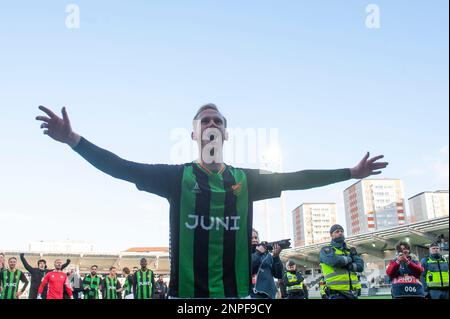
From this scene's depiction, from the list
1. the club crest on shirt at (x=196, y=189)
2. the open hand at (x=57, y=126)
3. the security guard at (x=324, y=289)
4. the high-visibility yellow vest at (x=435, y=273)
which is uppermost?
the open hand at (x=57, y=126)

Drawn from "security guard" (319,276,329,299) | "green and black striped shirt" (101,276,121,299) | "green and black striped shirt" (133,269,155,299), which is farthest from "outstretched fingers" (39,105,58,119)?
"green and black striped shirt" (101,276,121,299)

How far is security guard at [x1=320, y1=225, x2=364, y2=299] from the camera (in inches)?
287

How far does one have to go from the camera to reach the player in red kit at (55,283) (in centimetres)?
1284

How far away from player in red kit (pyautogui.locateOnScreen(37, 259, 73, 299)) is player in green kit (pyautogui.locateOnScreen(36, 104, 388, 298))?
37.8 feet

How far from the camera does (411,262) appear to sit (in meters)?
8.47

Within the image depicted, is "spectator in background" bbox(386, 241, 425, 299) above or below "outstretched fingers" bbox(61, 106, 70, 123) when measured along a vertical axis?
below

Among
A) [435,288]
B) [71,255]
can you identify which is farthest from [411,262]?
[71,255]

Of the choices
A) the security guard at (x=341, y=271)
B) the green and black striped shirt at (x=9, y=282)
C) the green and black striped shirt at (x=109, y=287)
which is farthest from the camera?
the green and black striped shirt at (x=109, y=287)

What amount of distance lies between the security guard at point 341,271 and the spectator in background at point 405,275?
1479 millimetres

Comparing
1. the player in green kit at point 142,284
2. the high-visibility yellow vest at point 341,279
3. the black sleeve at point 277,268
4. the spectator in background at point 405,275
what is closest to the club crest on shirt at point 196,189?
the black sleeve at point 277,268

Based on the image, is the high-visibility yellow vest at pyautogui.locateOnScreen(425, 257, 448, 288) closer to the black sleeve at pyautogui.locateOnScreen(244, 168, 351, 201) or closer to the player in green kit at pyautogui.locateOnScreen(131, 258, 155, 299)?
the player in green kit at pyautogui.locateOnScreen(131, 258, 155, 299)

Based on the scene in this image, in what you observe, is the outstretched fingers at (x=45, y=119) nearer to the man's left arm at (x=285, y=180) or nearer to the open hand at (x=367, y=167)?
the man's left arm at (x=285, y=180)

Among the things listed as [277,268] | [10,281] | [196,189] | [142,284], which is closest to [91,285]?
[142,284]
